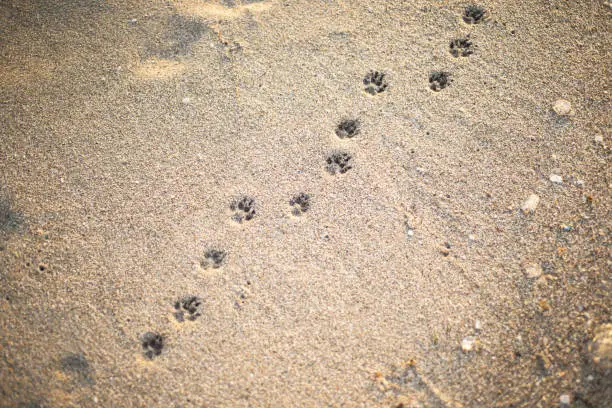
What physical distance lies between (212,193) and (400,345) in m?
1.28

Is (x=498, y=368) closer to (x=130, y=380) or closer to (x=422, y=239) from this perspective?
(x=422, y=239)

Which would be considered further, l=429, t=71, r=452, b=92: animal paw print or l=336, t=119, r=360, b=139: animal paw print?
l=429, t=71, r=452, b=92: animal paw print

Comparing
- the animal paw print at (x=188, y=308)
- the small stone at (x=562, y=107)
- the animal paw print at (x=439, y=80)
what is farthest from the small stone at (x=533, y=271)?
the animal paw print at (x=188, y=308)

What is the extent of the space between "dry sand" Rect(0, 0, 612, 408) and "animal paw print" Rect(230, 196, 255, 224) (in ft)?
0.13

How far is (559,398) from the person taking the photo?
1.74m

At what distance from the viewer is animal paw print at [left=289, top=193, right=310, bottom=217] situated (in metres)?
2.16

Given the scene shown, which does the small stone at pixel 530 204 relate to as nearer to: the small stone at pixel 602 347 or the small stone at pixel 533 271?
the small stone at pixel 533 271

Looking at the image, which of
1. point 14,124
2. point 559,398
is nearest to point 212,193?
point 14,124

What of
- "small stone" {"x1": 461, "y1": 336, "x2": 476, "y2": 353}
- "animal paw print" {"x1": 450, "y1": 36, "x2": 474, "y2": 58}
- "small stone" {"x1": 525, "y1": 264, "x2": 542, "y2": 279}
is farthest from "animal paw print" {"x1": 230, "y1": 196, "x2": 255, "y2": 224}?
"animal paw print" {"x1": 450, "y1": 36, "x2": 474, "y2": 58}

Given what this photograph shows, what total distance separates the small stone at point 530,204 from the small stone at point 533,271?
305 millimetres

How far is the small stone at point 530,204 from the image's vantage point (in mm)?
2122

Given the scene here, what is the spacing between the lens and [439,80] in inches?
95.4

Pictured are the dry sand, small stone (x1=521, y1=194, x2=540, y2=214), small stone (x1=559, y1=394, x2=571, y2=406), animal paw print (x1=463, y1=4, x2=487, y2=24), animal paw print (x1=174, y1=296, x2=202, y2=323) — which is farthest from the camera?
animal paw print (x1=463, y1=4, x2=487, y2=24)

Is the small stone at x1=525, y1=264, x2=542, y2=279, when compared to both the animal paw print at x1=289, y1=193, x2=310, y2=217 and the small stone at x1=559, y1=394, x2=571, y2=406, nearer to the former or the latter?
the small stone at x1=559, y1=394, x2=571, y2=406
